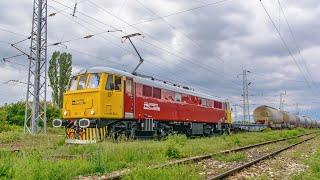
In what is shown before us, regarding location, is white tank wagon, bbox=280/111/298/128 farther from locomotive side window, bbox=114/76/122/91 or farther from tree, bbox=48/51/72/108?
locomotive side window, bbox=114/76/122/91

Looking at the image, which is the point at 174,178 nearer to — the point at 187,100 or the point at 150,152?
the point at 150,152

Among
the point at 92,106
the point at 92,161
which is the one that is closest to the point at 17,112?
the point at 92,106

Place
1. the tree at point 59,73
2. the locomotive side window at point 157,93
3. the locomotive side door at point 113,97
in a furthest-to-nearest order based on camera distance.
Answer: the tree at point 59,73, the locomotive side window at point 157,93, the locomotive side door at point 113,97

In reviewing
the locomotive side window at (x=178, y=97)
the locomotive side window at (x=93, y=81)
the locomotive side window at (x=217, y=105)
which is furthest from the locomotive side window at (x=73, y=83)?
the locomotive side window at (x=217, y=105)

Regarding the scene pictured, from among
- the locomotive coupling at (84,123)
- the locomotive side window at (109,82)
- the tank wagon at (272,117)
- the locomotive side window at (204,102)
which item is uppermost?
the locomotive side window at (109,82)

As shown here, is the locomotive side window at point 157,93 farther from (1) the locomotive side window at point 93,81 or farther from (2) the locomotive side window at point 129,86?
(1) the locomotive side window at point 93,81

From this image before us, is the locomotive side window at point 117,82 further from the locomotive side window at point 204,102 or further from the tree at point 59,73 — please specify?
the tree at point 59,73

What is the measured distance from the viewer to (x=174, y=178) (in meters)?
8.42

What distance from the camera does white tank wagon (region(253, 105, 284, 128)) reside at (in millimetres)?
50094

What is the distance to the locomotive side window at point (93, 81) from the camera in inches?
763

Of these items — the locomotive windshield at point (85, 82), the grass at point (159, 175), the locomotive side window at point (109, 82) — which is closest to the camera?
the grass at point (159, 175)

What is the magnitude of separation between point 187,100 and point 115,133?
8.87 metres

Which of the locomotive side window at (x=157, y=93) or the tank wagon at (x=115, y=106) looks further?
the locomotive side window at (x=157, y=93)

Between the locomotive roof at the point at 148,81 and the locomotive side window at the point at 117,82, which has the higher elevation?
the locomotive roof at the point at 148,81
